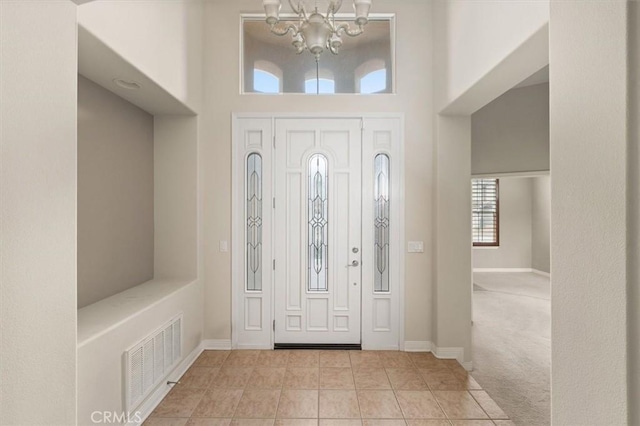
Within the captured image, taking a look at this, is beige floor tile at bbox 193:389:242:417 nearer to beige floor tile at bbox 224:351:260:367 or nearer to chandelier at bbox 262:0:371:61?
beige floor tile at bbox 224:351:260:367

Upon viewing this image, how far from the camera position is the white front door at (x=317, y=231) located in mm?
3768

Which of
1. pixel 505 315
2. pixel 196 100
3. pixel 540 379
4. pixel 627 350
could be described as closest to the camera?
pixel 627 350

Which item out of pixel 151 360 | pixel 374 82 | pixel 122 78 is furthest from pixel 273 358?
pixel 374 82

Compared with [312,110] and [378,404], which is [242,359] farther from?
[312,110]

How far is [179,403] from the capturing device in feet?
8.84

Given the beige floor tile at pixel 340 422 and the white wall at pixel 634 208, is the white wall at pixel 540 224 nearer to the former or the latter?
the beige floor tile at pixel 340 422

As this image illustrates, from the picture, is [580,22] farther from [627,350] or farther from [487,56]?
[487,56]

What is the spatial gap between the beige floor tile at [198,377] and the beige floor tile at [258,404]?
1.40 feet

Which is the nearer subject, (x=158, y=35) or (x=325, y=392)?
(x=158, y=35)

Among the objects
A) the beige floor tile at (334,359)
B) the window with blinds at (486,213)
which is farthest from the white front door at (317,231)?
the window with blinds at (486,213)

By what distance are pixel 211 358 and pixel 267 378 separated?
770 millimetres

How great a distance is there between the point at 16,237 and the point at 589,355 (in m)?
2.05

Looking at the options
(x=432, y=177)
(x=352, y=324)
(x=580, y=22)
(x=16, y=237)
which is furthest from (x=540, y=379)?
(x=16, y=237)

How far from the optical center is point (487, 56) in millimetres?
2475
